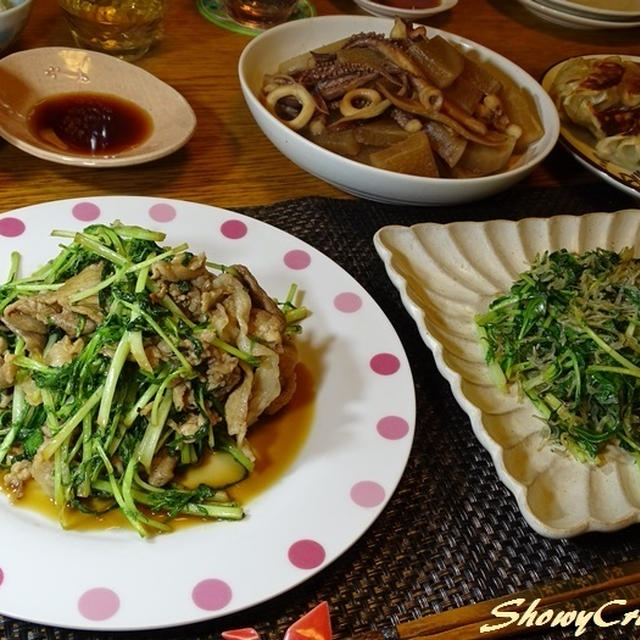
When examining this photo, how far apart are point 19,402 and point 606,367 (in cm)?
116

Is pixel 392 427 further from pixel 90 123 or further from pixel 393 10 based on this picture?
pixel 393 10

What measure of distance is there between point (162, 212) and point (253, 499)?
2.34 ft

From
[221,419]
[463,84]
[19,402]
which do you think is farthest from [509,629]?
[463,84]

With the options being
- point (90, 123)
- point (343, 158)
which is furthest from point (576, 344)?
point (90, 123)

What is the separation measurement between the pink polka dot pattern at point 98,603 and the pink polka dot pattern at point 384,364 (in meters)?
0.65

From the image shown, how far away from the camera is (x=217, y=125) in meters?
2.24

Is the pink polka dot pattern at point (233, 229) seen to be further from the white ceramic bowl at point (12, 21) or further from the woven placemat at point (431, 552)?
the white ceramic bowl at point (12, 21)

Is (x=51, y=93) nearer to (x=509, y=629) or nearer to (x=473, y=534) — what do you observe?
(x=473, y=534)

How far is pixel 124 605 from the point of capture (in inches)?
41.1

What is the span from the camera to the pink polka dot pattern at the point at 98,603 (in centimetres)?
102

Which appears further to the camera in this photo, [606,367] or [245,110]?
[245,110]

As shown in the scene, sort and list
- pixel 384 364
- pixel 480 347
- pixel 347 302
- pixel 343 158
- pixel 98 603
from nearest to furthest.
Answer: pixel 98 603
pixel 384 364
pixel 347 302
pixel 480 347
pixel 343 158

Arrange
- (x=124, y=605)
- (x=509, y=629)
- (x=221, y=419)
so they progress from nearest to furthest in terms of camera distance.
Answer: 1. (x=124, y=605)
2. (x=509, y=629)
3. (x=221, y=419)

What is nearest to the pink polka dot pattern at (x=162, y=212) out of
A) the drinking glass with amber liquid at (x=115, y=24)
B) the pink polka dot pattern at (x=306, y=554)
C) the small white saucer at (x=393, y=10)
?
the pink polka dot pattern at (x=306, y=554)
